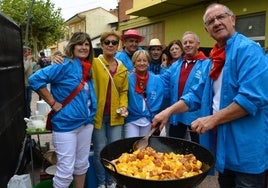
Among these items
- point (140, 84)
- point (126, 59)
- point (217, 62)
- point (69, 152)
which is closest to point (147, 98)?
point (140, 84)

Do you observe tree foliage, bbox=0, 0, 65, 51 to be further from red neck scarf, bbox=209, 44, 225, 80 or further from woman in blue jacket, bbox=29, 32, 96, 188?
red neck scarf, bbox=209, 44, 225, 80

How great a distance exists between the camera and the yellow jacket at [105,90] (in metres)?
4.33

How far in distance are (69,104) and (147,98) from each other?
3.75ft

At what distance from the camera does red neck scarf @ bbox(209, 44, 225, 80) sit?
261cm

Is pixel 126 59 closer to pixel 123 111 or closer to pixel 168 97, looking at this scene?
pixel 168 97

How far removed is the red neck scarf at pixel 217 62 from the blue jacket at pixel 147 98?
6.17 ft

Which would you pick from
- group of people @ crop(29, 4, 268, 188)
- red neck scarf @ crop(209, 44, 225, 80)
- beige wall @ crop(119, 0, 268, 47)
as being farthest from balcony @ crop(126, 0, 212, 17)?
red neck scarf @ crop(209, 44, 225, 80)

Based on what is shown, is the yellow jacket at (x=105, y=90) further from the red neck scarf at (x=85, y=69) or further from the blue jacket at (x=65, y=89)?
the blue jacket at (x=65, y=89)

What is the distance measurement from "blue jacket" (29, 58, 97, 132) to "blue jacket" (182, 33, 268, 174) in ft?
5.91

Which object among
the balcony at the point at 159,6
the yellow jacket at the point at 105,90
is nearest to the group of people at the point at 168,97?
the yellow jacket at the point at 105,90

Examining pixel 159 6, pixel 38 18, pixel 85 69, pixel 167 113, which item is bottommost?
pixel 167 113

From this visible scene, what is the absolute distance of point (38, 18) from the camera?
32.3 m

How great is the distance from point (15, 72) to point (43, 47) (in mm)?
34749

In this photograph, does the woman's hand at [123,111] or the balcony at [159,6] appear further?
the balcony at [159,6]
